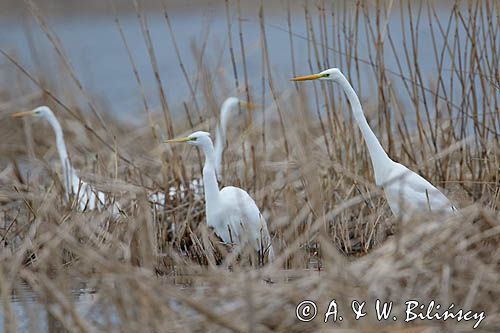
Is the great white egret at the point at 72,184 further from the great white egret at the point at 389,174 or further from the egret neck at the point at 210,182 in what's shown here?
the great white egret at the point at 389,174

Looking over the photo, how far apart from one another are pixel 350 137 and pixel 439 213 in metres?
1.47

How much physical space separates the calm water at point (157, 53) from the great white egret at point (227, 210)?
5.39 feet

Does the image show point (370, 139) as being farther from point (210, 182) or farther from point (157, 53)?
point (157, 53)

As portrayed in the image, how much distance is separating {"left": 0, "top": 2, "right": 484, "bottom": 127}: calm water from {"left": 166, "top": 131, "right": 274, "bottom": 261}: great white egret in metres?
1.64

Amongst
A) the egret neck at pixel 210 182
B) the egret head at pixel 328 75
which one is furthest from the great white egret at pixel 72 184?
the egret head at pixel 328 75

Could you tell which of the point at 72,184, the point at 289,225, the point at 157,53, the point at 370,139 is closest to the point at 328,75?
the point at 370,139

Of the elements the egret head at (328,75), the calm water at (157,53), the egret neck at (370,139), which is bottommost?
the calm water at (157,53)

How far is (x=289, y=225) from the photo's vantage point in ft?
13.3

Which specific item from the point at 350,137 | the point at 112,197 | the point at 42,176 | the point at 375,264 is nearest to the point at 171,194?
the point at 112,197

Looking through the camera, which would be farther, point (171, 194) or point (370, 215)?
point (171, 194)

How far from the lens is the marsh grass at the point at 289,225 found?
251 centimetres

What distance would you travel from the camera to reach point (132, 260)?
Result: 3184 millimetres

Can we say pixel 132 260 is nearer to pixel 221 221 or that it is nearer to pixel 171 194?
pixel 221 221

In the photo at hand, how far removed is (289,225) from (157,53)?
10.8m
